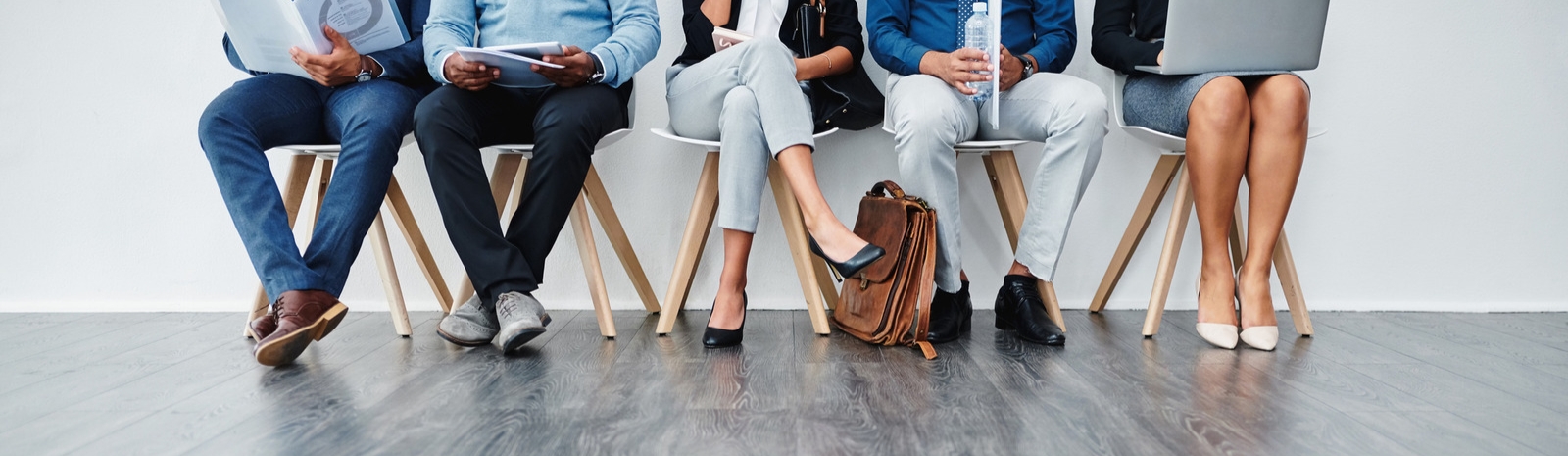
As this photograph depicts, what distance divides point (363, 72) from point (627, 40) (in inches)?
20.0

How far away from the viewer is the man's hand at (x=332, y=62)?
163 centimetres

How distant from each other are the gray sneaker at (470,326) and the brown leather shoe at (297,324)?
0.17 metres

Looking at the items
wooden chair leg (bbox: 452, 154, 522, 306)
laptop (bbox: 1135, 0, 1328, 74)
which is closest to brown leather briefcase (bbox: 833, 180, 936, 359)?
laptop (bbox: 1135, 0, 1328, 74)

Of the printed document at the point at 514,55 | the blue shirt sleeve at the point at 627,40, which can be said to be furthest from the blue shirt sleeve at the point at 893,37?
the printed document at the point at 514,55

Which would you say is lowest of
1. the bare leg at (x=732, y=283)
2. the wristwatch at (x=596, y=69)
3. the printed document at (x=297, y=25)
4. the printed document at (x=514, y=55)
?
the bare leg at (x=732, y=283)

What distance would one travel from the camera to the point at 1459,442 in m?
1.00

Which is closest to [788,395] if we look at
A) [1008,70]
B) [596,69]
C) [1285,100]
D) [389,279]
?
[596,69]

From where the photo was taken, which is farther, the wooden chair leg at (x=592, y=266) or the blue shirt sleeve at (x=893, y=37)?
the blue shirt sleeve at (x=893, y=37)

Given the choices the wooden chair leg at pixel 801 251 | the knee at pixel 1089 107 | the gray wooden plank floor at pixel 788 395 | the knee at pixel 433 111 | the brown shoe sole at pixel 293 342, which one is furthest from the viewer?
the wooden chair leg at pixel 801 251

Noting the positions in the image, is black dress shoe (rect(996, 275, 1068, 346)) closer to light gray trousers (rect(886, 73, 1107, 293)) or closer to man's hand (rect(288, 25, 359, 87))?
light gray trousers (rect(886, 73, 1107, 293))

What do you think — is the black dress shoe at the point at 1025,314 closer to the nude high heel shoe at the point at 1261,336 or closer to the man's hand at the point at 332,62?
the nude high heel shoe at the point at 1261,336

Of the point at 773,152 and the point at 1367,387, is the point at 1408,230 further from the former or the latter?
the point at 773,152

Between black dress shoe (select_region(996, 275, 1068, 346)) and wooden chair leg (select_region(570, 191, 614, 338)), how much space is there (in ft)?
2.60

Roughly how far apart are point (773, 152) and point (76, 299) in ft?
6.23
